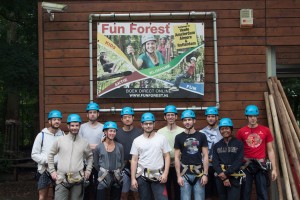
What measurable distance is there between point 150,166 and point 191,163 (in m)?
0.61

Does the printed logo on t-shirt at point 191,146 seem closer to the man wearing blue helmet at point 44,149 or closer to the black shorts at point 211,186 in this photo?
the black shorts at point 211,186

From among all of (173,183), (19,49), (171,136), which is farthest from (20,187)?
(171,136)

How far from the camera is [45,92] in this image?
797cm

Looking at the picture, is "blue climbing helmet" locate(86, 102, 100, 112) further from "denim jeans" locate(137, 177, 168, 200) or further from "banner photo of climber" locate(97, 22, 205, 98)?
"denim jeans" locate(137, 177, 168, 200)

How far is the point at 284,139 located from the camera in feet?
25.1

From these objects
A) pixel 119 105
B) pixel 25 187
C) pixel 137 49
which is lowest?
pixel 25 187

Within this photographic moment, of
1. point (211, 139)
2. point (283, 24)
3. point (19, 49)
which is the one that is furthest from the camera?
point (19, 49)

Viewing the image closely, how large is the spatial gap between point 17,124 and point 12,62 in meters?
6.63

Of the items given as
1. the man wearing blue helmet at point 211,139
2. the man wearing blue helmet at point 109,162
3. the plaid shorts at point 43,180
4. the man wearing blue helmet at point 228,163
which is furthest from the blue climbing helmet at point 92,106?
the man wearing blue helmet at point 228,163

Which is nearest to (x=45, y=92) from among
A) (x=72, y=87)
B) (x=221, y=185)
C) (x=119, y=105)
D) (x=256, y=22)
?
(x=72, y=87)

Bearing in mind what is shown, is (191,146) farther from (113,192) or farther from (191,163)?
(113,192)

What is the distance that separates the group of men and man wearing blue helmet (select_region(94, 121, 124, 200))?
0.05 m

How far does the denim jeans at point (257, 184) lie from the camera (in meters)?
6.78

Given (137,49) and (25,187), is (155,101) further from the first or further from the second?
(25,187)
